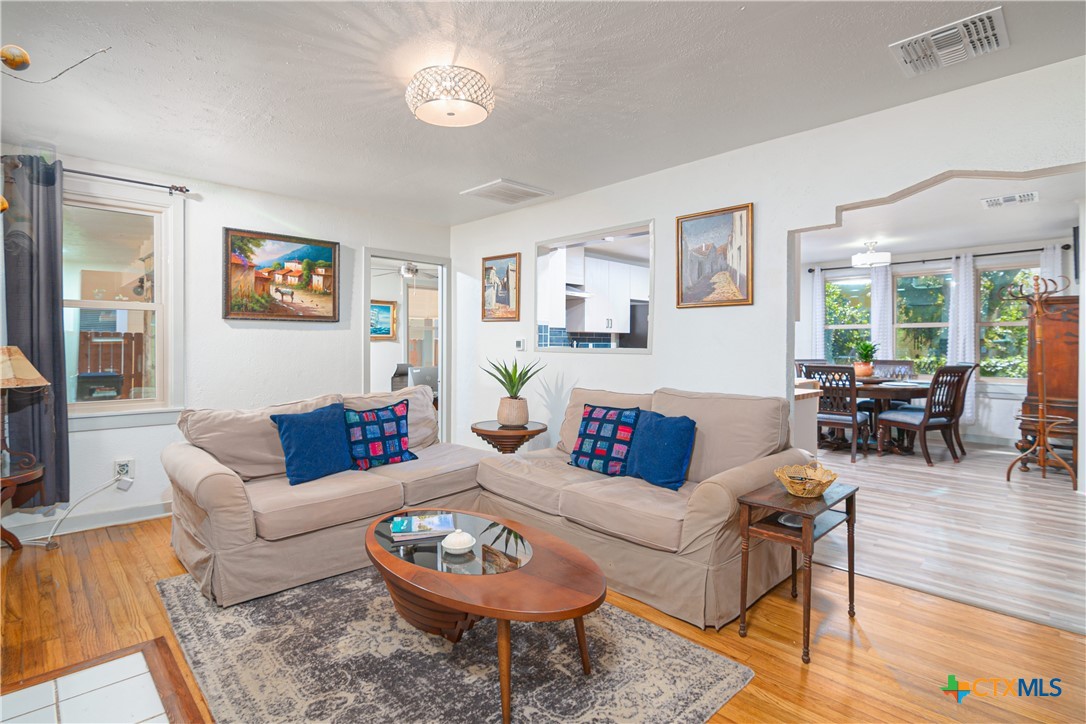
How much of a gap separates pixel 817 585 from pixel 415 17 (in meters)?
3.16

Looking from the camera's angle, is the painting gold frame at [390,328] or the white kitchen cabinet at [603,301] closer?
the white kitchen cabinet at [603,301]

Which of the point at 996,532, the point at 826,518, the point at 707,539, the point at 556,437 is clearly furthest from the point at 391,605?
the point at 996,532

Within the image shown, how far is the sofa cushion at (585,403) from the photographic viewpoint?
337cm

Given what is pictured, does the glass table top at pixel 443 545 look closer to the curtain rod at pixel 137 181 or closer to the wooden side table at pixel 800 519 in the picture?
the wooden side table at pixel 800 519

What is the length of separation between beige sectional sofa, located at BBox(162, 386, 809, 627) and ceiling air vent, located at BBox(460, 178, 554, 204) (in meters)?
1.73

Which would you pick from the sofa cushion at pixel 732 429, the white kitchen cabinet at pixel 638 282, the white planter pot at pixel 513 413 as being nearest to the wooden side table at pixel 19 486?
the white planter pot at pixel 513 413

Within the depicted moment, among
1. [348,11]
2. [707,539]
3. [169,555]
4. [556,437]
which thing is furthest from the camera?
[556,437]

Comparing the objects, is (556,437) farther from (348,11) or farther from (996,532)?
(348,11)

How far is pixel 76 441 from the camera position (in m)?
3.52

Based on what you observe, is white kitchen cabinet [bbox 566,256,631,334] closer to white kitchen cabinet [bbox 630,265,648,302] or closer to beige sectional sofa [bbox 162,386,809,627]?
white kitchen cabinet [bbox 630,265,648,302]

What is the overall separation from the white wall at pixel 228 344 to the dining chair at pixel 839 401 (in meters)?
4.66

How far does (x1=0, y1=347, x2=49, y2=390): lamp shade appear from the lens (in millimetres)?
2809

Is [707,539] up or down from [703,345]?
down

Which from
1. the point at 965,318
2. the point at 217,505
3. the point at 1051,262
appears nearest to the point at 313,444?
the point at 217,505
